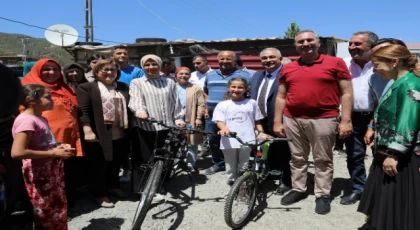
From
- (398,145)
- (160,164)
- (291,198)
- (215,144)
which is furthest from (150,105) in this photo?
(398,145)

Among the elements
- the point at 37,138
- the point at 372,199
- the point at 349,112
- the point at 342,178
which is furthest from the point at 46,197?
the point at 342,178

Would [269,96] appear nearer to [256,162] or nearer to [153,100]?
[256,162]

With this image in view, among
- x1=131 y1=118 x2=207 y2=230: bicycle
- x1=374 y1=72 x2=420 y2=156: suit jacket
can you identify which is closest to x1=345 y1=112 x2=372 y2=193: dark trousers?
x1=374 y1=72 x2=420 y2=156: suit jacket

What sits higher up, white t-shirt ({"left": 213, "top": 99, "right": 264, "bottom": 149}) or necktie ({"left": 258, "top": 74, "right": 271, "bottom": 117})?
necktie ({"left": 258, "top": 74, "right": 271, "bottom": 117})

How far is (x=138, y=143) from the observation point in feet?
13.3

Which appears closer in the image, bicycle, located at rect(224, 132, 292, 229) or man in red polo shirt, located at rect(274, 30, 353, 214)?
bicycle, located at rect(224, 132, 292, 229)

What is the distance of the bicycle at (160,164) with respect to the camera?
3087 millimetres

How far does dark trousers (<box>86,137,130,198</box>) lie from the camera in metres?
3.88

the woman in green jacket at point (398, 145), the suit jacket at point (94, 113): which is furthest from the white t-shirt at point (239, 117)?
the woman in green jacket at point (398, 145)

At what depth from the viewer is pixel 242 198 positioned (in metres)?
3.48

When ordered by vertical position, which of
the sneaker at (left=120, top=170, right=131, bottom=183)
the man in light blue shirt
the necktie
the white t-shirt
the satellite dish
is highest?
the satellite dish

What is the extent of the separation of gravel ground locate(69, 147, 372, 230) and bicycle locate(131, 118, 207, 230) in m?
0.44

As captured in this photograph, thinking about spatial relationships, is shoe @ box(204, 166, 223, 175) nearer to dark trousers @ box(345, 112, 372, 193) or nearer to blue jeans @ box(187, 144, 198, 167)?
blue jeans @ box(187, 144, 198, 167)

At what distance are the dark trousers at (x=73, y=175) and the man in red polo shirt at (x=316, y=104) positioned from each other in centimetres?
243
